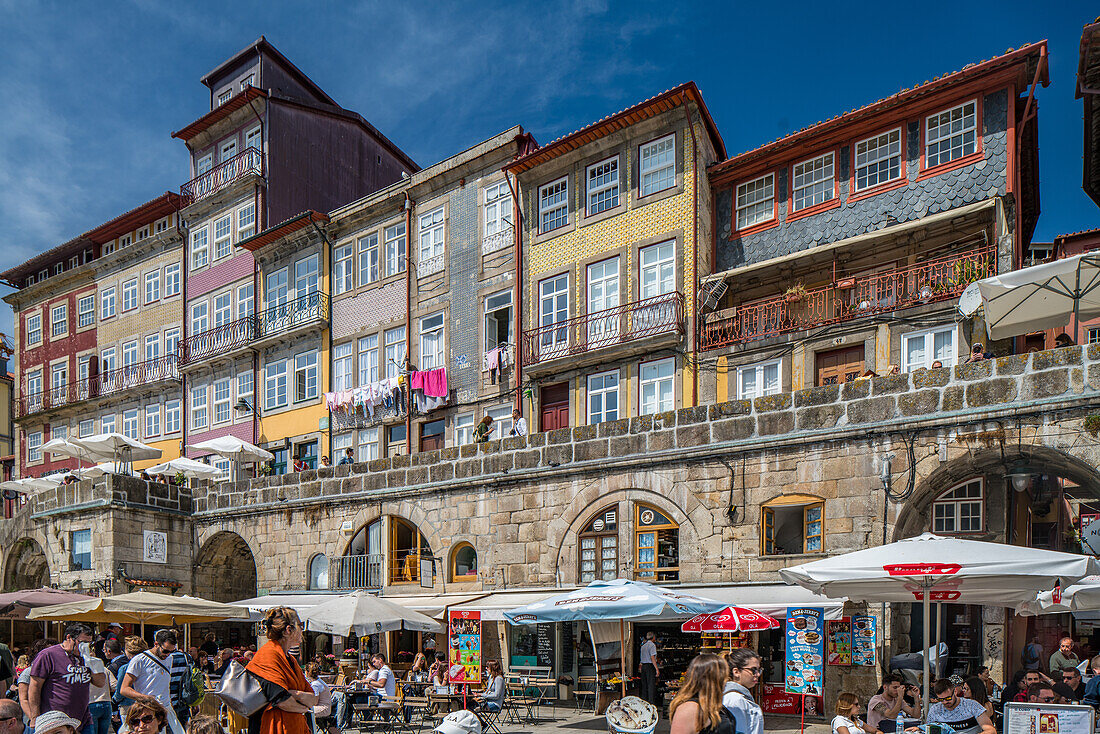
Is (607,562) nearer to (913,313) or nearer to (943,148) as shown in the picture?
(913,313)

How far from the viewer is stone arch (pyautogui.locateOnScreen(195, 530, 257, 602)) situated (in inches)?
1001

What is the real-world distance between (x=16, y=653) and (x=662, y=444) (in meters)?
13.6

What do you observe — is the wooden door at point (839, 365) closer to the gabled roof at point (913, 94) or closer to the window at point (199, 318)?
the gabled roof at point (913, 94)

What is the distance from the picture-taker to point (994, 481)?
1725cm

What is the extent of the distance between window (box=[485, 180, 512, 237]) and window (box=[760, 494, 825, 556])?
11075mm

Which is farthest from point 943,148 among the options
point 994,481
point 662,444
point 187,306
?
point 187,306

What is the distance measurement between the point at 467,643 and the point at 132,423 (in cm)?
2269

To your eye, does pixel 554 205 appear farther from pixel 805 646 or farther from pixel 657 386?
pixel 805 646

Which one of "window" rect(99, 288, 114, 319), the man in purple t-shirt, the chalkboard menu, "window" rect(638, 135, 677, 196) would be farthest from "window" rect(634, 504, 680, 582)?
"window" rect(99, 288, 114, 319)

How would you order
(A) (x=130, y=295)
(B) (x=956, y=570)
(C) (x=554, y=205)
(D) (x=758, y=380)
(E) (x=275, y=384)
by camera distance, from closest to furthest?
(B) (x=956, y=570) → (D) (x=758, y=380) → (C) (x=554, y=205) → (E) (x=275, y=384) → (A) (x=130, y=295)

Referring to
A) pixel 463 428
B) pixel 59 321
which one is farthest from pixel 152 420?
pixel 463 428

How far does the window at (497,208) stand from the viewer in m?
23.8

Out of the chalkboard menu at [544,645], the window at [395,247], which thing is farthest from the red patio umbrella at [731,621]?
the window at [395,247]

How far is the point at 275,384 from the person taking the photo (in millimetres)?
28500
